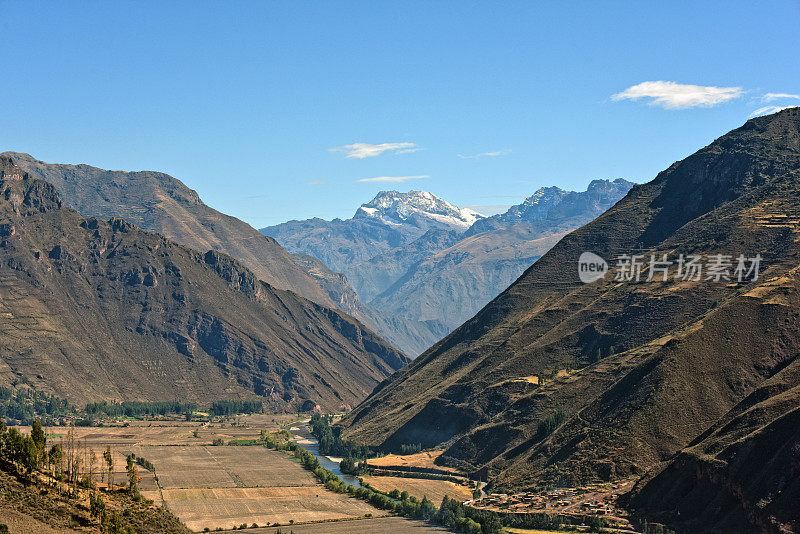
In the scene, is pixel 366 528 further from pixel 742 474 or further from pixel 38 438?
pixel 742 474

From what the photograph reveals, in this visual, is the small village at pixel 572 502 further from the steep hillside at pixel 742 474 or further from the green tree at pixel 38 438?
the green tree at pixel 38 438

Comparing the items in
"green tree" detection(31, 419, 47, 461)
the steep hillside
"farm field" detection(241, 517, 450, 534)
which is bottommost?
"farm field" detection(241, 517, 450, 534)

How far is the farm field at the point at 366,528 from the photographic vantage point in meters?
162

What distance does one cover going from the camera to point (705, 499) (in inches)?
5763

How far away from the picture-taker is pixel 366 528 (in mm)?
166875

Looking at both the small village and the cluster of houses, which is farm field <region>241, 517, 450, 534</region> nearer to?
the small village

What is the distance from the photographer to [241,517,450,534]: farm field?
162250 mm

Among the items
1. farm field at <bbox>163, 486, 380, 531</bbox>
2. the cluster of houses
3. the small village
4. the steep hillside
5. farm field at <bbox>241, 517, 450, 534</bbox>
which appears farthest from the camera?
farm field at <bbox>163, 486, 380, 531</bbox>

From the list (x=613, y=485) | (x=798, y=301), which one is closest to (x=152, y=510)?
(x=613, y=485)

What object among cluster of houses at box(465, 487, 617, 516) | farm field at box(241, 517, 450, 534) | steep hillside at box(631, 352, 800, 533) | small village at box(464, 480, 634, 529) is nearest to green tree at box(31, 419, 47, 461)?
farm field at box(241, 517, 450, 534)

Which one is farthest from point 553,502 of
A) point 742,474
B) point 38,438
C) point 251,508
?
point 38,438

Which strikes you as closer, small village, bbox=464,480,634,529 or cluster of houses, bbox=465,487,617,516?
small village, bbox=464,480,634,529

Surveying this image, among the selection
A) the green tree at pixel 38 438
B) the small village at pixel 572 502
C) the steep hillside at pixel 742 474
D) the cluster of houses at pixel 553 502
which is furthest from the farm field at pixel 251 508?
the steep hillside at pixel 742 474

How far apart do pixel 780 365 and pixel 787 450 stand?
53811mm
